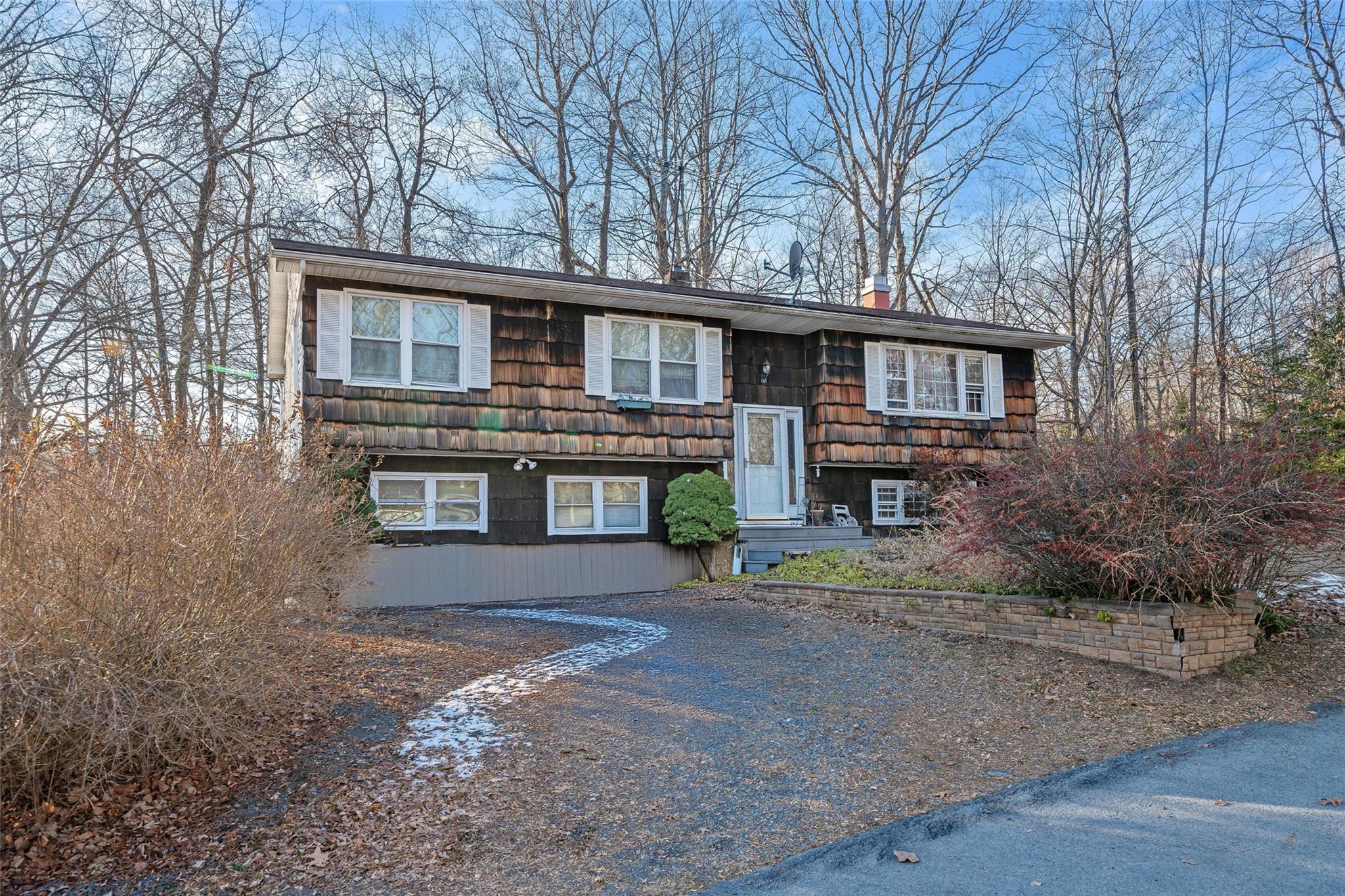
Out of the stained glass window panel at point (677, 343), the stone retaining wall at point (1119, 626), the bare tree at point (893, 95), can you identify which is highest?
the bare tree at point (893, 95)

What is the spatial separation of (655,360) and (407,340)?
3.97m

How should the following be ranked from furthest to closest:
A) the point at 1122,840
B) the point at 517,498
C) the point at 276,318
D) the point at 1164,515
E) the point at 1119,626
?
the point at 276,318, the point at 517,498, the point at 1119,626, the point at 1164,515, the point at 1122,840

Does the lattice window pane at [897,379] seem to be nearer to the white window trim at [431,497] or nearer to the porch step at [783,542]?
the porch step at [783,542]

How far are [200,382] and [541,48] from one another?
13.0 m

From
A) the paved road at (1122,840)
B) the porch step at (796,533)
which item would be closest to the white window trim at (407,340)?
the porch step at (796,533)

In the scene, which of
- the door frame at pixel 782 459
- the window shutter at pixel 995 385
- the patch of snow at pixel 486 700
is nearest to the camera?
the patch of snow at pixel 486 700

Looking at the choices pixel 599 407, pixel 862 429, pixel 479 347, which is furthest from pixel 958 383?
pixel 479 347

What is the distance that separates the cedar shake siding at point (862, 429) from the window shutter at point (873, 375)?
0.27 feet

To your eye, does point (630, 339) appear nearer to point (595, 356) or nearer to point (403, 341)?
point (595, 356)

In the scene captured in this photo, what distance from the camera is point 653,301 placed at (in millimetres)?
13859

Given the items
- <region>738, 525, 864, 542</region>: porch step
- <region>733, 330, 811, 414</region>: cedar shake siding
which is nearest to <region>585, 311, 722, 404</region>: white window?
<region>733, 330, 811, 414</region>: cedar shake siding

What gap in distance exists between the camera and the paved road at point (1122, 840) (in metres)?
3.69

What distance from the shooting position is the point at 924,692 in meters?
6.67

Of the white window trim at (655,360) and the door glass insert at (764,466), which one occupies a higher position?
the white window trim at (655,360)
